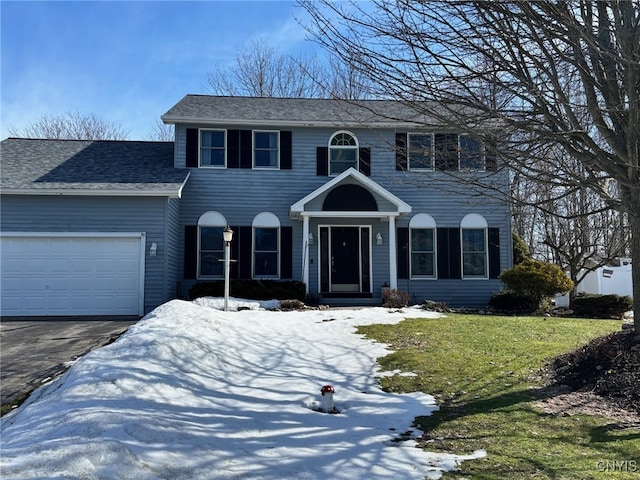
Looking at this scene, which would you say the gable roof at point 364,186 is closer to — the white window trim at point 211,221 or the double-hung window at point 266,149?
the double-hung window at point 266,149

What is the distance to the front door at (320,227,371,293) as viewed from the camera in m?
15.4

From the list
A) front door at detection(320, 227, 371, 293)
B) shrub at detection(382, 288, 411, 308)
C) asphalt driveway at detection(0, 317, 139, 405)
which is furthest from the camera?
front door at detection(320, 227, 371, 293)

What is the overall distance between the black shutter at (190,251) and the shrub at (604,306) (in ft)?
36.9

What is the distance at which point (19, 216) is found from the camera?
517 inches

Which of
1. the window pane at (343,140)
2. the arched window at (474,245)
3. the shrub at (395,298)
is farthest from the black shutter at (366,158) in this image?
the shrub at (395,298)

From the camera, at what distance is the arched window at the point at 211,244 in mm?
14977

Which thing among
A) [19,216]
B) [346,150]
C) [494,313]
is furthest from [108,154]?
[494,313]

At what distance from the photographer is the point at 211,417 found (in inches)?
188

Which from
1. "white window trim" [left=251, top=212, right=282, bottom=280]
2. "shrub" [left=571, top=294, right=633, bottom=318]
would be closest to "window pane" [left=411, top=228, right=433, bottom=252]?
"white window trim" [left=251, top=212, right=282, bottom=280]

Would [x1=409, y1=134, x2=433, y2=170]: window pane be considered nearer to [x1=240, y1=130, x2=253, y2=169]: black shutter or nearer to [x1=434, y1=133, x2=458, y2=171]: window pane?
[x1=434, y1=133, x2=458, y2=171]: window pane

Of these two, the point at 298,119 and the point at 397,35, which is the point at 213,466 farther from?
the point at 298,119

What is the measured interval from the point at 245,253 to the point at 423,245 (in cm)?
561

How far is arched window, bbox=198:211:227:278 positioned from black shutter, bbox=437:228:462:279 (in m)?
6.79

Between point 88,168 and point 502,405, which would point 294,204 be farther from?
point 502,405
